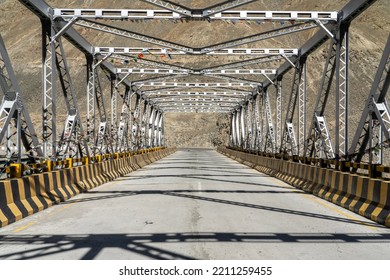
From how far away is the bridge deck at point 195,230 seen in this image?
7.43 m

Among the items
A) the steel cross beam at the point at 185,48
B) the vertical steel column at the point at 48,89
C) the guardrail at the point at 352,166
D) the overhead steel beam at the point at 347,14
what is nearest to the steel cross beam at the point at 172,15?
the overhead steel beam at the point at 347,14

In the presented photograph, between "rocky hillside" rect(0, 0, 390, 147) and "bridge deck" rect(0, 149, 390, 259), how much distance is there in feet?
236

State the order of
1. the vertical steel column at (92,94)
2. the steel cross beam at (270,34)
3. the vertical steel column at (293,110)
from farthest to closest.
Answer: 1. the vertical steel column at (293,110)
2. the vertical steel column at (92,94)
3. the steel cross beam at (270,34)

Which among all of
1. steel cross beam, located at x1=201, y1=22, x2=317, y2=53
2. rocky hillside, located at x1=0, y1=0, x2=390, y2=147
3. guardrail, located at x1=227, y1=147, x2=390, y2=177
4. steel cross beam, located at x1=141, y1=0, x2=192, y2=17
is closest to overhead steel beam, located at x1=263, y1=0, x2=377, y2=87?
steel cross beam, located at x1=201, y1=22, x2=317, y2=53

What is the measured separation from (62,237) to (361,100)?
95032 millimetres

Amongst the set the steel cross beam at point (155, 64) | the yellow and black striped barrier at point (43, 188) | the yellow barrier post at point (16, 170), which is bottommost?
the yellow and black striped barrier at point (43, 188)

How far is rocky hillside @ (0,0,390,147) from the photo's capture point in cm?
10906

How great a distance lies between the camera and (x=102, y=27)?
66.0 ft

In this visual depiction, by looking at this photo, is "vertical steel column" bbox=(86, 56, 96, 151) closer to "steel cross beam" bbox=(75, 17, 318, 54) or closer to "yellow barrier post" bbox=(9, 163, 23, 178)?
"steel cross beam" bbox=(75, 17, 318, 54)

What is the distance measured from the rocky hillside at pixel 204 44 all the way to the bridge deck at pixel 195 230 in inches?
2835

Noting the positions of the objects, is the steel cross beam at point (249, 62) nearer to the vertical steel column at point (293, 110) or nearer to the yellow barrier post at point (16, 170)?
the vertical steel column at point (293, 110)

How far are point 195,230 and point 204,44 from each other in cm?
12031

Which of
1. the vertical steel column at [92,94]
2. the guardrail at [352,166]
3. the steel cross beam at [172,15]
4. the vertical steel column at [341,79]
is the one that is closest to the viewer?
the guardrail at [352,166]

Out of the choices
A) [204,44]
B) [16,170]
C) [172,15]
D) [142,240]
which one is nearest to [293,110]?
[172,15]
